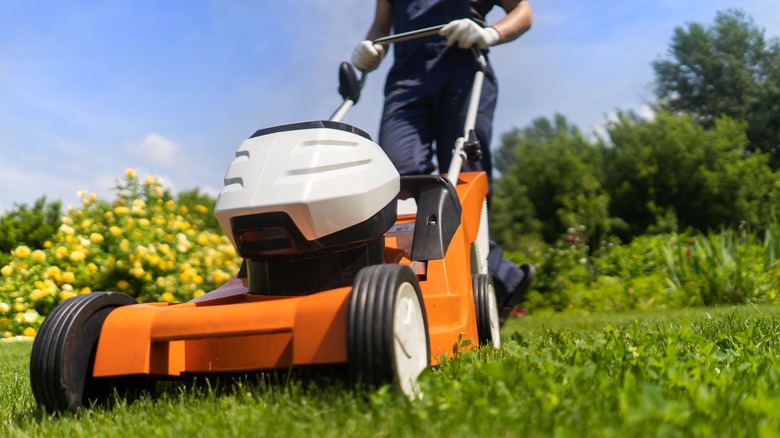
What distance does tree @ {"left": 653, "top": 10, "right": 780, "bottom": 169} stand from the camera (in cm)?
2566

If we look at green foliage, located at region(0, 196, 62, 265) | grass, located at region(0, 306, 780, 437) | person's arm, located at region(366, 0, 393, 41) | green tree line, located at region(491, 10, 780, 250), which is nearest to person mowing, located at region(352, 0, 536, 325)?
person's arm, located at region(366, 0, 393, 41)

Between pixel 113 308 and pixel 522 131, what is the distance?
56.0 metres

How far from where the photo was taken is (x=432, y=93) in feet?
10.8

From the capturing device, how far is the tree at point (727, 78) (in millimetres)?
25656

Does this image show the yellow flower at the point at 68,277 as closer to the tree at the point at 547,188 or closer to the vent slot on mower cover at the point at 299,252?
the vent slot on mower cover at the point at 299,252

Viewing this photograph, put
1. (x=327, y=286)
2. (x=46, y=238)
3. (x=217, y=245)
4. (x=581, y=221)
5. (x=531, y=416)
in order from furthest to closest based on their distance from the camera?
(x=581, y=221) → (x=46, y=238) → (x=217, y=245) → (x=327, y=286) → (x=531, y=416)

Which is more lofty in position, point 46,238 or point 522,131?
point 522,131

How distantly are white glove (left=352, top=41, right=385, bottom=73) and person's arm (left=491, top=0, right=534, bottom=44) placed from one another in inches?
21.3

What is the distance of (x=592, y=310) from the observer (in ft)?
20.8

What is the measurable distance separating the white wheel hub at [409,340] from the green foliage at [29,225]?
222 inches

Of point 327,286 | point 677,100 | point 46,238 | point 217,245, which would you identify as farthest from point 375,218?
point 677,100

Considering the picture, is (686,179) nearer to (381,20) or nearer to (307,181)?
(381,20)

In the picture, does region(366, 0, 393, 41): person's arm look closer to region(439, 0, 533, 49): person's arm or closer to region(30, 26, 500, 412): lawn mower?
region(439, 0, 533, 49): person's arm

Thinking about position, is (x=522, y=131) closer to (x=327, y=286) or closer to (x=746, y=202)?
(x=746, y=202)
